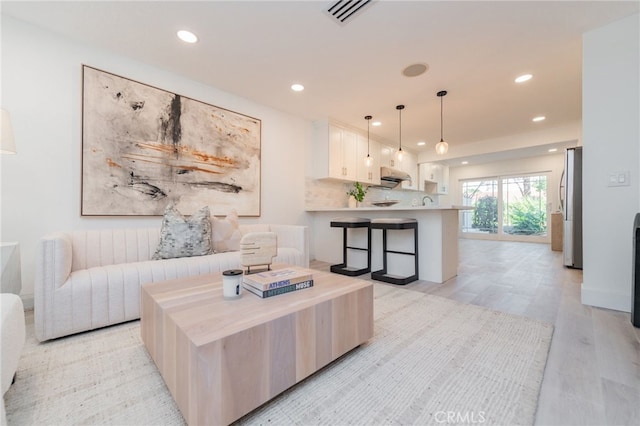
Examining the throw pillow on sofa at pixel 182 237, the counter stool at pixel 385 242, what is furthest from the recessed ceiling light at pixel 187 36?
the counter stool at pixel 385 242

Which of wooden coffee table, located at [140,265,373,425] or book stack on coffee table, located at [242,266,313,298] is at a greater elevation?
book stack on coffee table, located at [242,266,313,298]

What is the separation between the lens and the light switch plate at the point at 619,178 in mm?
2072

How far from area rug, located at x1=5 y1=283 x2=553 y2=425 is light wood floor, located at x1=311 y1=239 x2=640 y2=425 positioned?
0.29 ft

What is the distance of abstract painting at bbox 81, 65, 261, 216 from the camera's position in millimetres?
2400

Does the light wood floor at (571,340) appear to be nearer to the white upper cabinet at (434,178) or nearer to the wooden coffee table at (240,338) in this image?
the wooden coffee table at (240,338)

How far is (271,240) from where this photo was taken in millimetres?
1715

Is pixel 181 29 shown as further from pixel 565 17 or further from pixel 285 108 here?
pixel 565 17

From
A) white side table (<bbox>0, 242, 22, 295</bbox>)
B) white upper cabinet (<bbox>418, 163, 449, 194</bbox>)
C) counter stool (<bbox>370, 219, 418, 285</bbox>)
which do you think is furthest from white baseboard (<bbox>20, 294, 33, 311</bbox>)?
white upper cabinet (<bbox>418, 163, 449, 194</bbox>)

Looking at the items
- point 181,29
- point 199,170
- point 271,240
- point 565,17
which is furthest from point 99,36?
point 565,17

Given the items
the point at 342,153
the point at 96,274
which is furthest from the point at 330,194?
the point at 96,274

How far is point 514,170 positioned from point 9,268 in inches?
368

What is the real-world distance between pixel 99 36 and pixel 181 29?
2.56 ft

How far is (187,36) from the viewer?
231 cm

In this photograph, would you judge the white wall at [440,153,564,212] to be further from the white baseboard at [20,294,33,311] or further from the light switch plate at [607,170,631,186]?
the white baseboard at [20,294,33,311]
